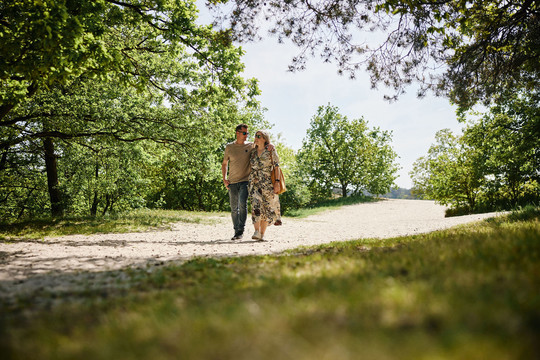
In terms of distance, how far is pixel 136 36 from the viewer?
11.4m

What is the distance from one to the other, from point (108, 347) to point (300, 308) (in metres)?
1.04

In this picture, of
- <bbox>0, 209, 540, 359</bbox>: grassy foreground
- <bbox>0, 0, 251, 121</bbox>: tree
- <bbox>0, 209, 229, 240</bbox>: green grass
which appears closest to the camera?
<bbox>0, 209, 540, 359</bbox>: grassy foreground

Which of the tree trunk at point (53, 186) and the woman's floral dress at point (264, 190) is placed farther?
the tree trunk at point (53, 186)

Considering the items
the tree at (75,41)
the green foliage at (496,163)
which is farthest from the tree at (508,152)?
the tree at (75,41)

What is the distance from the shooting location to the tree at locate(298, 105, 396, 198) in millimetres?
31922

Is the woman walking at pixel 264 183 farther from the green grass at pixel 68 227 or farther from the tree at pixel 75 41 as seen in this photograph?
the green grass at pixel 68 227

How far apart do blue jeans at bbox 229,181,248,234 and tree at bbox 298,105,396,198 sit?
24470mm

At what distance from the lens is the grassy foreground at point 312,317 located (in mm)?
1306

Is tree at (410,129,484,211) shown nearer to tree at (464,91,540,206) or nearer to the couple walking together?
tree at (464,91,540,206)

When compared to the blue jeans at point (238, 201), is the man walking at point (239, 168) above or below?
above

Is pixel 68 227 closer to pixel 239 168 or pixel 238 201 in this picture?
pixel 238 201

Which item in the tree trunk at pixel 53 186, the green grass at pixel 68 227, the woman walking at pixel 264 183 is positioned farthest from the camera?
the tree trunk at pixel 53 186

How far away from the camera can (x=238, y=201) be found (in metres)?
7.35

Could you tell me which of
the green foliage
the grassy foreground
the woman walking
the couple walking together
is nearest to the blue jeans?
the couple walking together
